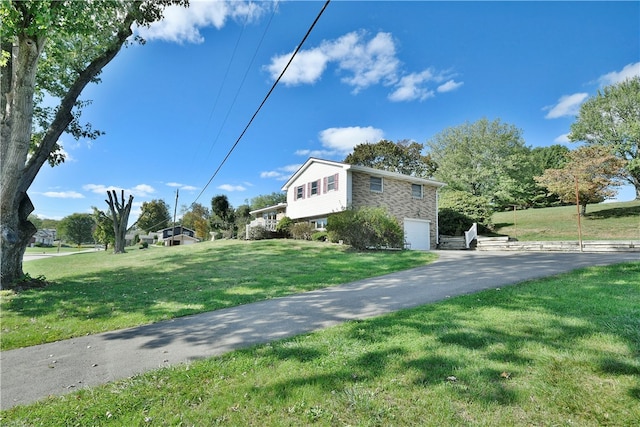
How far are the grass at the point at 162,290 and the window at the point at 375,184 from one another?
8288mm

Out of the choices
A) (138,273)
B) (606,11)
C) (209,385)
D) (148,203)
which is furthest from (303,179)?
(148,203)

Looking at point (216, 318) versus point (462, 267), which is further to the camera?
point (462, 267)

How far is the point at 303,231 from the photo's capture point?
23.4 metres

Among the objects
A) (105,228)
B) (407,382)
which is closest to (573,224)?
(407,382)

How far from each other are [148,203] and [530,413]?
72200mm

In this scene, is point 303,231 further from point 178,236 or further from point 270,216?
point 178,236

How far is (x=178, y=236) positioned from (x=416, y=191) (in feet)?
160

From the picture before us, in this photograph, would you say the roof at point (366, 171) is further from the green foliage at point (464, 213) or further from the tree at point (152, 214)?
the tree at point (152, 214)

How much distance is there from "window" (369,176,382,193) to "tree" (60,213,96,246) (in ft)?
243

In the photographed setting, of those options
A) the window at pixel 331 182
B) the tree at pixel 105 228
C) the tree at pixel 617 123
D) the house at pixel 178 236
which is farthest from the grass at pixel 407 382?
the house at pixel 178 236

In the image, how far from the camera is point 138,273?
41.5ft

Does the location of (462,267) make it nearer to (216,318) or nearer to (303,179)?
(216,318)

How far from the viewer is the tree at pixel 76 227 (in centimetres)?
7100

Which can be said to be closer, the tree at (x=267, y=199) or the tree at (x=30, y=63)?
the tree at (x=30, y=63)
